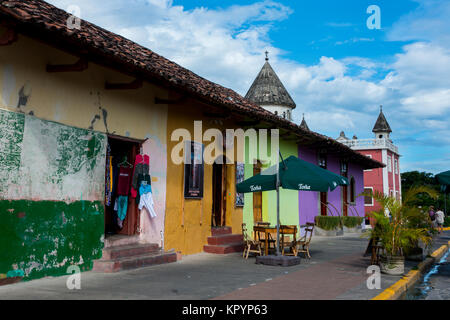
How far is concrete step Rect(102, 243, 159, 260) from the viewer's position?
25.6ft

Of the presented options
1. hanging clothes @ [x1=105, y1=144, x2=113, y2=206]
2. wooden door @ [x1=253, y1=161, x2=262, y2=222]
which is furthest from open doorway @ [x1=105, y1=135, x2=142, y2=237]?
wooden door @ [x1=253, y1=161, x2=262, y2=222]

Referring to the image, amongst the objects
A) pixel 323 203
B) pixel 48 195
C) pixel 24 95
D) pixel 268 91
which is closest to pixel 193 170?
pixel 48 195

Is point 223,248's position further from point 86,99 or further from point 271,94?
point 271,94

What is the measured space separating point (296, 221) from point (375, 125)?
34.8 metres

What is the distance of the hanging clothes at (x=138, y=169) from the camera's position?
8750 mm

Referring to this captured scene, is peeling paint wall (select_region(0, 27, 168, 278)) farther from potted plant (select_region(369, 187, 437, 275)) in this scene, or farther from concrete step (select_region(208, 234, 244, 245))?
potted plant (select_region(369, 187, 437, 275))

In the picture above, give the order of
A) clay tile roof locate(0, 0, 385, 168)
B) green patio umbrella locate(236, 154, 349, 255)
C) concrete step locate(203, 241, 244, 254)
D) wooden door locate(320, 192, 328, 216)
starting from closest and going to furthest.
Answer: clay tile roof locate(0, 0, 385, 168)
green patio umbrella locate(236, 154, 349, 255)
concrete step locate(203, 241, 244, 254)
wooden door locate(320, 192, 328, 216)

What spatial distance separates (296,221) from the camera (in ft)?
53.3

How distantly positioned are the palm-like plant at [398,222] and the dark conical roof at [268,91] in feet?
83.3

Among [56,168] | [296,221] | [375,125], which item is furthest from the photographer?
[375,125]

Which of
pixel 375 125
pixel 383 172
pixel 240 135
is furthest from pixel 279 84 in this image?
pixel 240 135

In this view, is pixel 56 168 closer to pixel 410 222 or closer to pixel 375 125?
pixel 410 222

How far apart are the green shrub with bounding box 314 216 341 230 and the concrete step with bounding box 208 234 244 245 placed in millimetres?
6676
